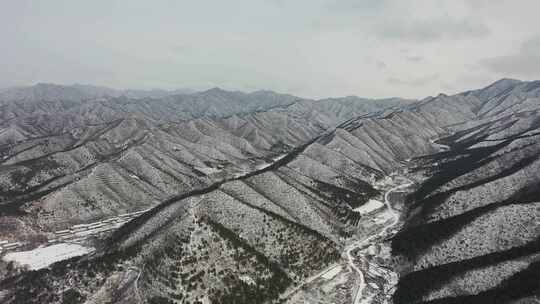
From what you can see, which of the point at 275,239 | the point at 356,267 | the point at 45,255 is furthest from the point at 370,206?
the point at 45,255

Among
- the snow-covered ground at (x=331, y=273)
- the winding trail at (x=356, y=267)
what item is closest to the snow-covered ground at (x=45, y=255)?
the winding trail at (x=356, y=267)

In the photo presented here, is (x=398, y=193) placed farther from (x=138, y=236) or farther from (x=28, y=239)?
(x=28, y=239)

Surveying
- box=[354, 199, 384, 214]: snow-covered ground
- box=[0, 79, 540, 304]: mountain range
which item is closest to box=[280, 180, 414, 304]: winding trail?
box=[0, 79, 540, 304]: mountain range

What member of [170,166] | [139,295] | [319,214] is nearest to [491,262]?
[319,214]

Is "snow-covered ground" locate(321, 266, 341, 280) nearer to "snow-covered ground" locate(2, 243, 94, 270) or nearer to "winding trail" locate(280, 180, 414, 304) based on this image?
"winding trail" locate(280, 180, 414, 304)

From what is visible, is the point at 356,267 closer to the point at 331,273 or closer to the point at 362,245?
the point at 331,273

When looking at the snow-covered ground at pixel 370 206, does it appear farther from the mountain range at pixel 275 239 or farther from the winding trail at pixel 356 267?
the winding trail at pixel 356 267
